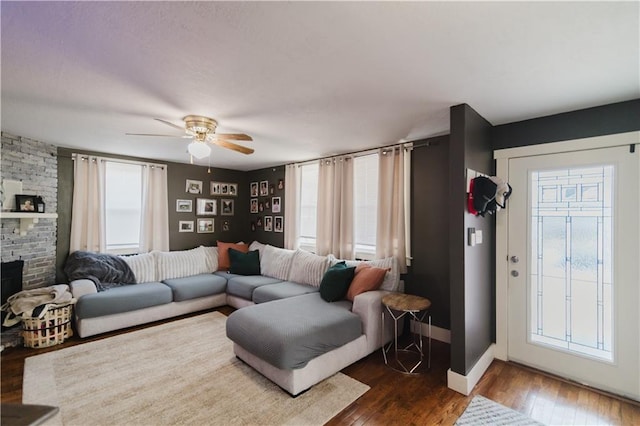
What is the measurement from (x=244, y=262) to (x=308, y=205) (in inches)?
58.2

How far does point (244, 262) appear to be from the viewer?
188 inches

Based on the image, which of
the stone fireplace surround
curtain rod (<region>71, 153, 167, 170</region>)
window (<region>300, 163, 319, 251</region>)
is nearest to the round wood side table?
window (<region>300, 163, 319, 251</region>)

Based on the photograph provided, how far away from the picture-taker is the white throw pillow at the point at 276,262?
4.48 meters

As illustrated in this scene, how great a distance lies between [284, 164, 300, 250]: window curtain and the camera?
4.98m

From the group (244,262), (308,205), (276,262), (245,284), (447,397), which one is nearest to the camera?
(447,397)

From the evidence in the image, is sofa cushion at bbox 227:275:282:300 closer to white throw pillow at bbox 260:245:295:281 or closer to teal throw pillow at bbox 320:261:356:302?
white throw pillow at bbox 260:245:295:281

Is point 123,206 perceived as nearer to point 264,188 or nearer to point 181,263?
point 181,263

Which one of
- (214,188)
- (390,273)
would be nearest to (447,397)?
(390,273)

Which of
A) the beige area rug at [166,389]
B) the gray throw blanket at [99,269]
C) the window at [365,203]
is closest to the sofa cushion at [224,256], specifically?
the gray throw blanket at [99,269]

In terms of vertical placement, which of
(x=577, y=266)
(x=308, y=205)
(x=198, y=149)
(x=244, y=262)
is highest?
(x=198, y=149)

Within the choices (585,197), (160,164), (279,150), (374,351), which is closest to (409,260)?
(374,351)

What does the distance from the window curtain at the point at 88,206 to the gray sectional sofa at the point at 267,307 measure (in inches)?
26.3

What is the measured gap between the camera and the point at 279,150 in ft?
13.4

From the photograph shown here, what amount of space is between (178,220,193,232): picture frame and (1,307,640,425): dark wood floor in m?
2.64
